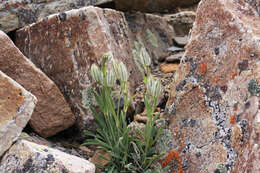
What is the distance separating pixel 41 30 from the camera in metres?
3.38

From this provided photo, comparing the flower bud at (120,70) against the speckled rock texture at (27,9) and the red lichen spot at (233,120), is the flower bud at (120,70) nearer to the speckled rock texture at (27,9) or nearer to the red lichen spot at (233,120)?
the red lichen spot at (233,120)

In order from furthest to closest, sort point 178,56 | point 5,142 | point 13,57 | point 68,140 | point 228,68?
point 178,56 < point 68,140 < point 13,57 < point 228,68 < point 5,142

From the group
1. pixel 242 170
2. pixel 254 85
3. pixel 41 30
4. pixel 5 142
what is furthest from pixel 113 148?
pixel 41 30

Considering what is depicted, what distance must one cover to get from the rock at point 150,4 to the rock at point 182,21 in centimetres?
24

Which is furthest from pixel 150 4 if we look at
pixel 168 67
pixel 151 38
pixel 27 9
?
pixel 27 9

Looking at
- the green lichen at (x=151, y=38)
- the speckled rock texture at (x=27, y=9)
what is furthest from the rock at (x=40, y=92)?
the green lichen at (x=151, y=38)

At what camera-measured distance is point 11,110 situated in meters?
2.27

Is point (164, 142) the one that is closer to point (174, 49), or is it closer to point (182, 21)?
point (174, 49)

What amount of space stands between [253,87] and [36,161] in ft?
5.29

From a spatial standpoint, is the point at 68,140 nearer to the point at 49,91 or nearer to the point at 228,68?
the point at 49,91

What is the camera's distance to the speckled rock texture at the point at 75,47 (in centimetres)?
317

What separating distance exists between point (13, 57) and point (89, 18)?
2.79 feet

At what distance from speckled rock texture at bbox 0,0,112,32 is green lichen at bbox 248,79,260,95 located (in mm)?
2348

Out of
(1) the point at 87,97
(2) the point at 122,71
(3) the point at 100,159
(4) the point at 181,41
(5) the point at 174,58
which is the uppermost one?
(2) the point at 122,71
